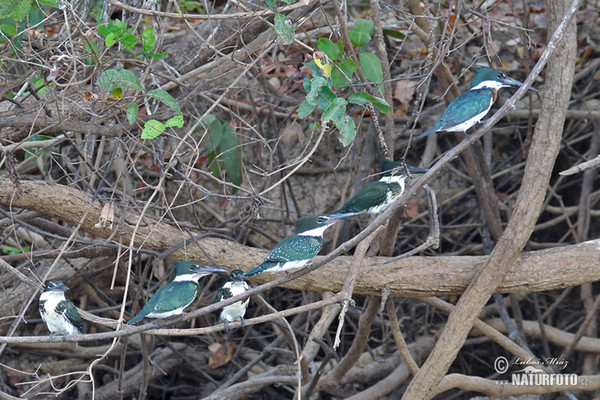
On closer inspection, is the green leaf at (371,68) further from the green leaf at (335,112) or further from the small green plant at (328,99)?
the green leaf at (335,112)

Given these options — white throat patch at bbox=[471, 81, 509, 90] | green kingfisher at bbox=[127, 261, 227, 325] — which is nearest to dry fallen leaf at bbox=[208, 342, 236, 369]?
green kingfisher at bbox=[127, 261, 227, 325]

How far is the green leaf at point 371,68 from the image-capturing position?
11.4 feet

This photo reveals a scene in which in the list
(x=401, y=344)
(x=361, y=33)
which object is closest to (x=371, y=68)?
(x=361, y=33)

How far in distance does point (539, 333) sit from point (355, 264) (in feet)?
6.87

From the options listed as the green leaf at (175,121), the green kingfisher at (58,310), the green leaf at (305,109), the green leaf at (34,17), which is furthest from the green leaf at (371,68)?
the green kingfisher at (58,310)

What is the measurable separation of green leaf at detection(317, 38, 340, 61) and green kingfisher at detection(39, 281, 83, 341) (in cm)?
168

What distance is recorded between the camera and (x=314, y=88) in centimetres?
274

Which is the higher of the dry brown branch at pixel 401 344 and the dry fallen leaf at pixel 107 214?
the dry fallen leaf at pixel 107 214

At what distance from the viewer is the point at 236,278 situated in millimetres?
3049

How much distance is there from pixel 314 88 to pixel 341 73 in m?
0.69

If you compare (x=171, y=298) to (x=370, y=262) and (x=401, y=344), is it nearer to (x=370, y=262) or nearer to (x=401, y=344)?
(x=370, y=262)

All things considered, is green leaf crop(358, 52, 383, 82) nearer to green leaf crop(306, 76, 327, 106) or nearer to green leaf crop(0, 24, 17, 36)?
green leaf crop(306, 76, 327, 106)

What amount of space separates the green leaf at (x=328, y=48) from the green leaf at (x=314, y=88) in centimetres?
61

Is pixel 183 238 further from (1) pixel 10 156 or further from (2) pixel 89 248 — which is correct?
(1) pixel 10 156
